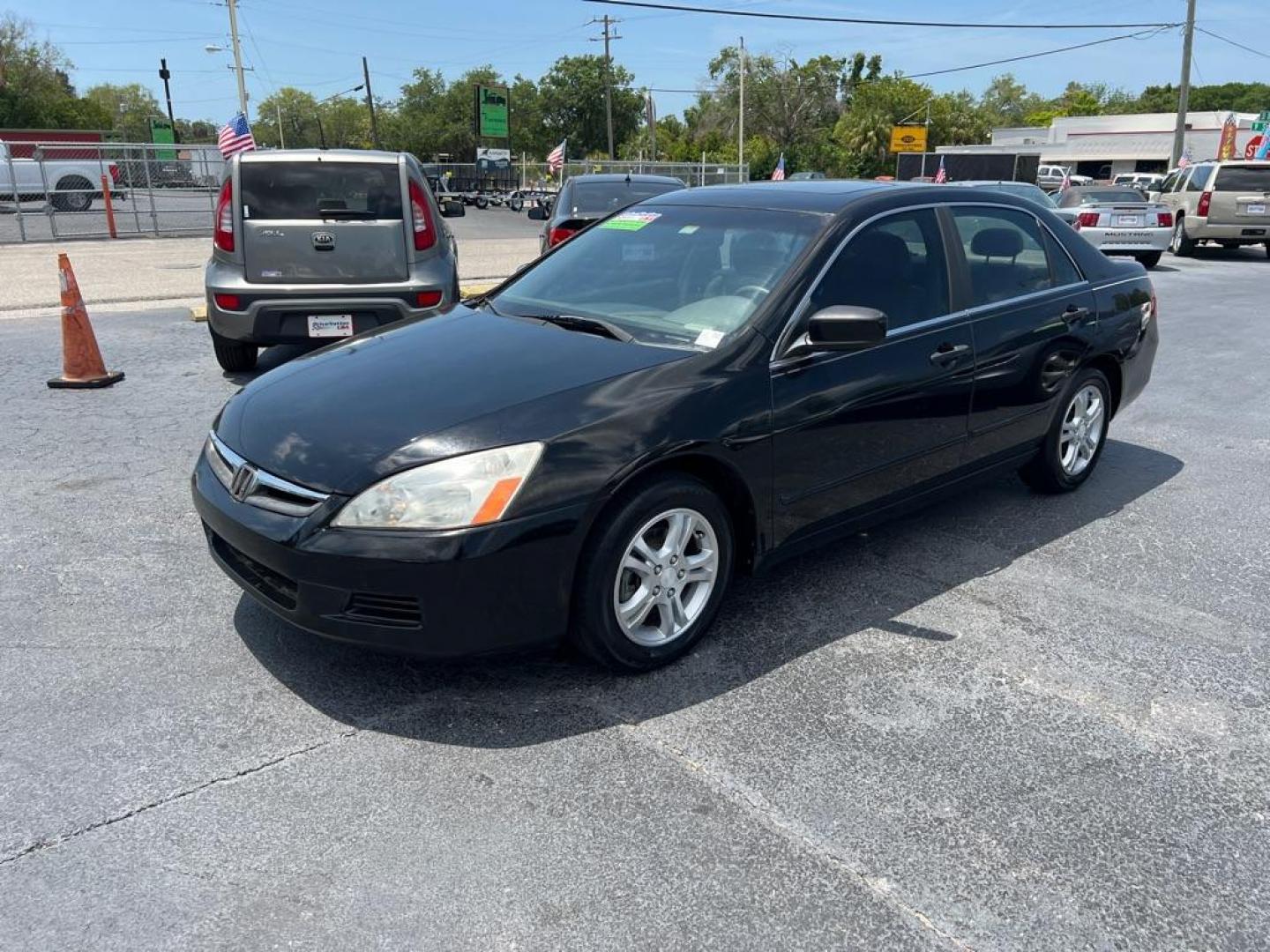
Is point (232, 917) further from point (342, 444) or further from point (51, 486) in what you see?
point (51, 486)

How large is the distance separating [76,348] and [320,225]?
2018 millimetres

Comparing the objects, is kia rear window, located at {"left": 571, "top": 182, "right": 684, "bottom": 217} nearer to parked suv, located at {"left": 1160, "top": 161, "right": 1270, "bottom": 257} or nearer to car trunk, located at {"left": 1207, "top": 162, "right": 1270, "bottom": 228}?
parked suv, located at {"left": 1160, "top": 161, "right": 1270, "bottom": 257}

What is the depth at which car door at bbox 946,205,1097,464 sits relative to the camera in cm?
450

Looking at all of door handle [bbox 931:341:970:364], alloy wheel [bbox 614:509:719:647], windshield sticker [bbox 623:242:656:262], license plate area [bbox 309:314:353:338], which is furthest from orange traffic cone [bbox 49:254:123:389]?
door handle [bbox 931:341:970:364]

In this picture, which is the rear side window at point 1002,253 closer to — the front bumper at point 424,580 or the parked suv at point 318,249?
the front bumper at point 424,580

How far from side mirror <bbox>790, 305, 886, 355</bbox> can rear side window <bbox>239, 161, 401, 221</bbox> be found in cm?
484

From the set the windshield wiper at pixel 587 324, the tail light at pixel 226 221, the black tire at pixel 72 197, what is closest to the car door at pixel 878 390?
the windshield wiper at pixel 587 324

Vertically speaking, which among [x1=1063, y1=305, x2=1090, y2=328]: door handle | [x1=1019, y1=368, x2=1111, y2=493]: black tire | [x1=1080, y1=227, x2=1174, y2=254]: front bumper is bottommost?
[x1=1019, y1=368, x2=1111, y2=493]: black tire

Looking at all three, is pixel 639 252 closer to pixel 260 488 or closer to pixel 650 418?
pixel 650 418

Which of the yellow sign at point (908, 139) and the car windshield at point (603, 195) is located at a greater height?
the yellow sign at point (908, 139)

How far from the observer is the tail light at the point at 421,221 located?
7.59m

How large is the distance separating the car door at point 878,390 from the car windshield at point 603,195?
8.04 m

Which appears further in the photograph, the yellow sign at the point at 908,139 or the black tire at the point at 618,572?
the yellow sign at the point at 908,139

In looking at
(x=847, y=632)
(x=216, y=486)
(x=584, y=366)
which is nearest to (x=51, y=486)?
(x=216, y=486)
